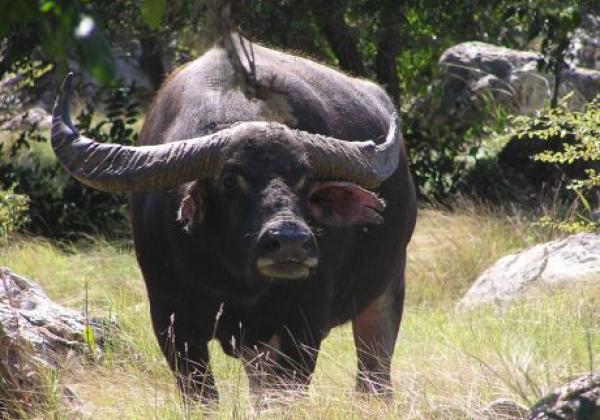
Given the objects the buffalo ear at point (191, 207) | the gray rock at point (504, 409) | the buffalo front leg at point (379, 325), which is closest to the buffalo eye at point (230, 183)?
the buffalo ear at point (191, 207)

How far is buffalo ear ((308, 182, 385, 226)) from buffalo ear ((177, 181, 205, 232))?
1.65 feet

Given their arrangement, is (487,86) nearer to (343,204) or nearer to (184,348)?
(343,204)

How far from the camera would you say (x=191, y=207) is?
6070 mm

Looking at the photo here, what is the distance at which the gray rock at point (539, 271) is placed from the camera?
8977 mm

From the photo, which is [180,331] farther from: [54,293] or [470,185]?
[470,185]

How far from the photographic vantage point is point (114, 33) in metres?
12.9

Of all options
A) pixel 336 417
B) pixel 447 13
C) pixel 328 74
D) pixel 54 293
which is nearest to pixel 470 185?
pixel 447 13

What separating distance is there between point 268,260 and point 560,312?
2.82 metres

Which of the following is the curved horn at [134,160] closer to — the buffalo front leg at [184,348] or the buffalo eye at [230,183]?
the buffalo eye at [230,183]

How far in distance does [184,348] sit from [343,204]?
104cm

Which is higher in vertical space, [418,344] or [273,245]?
[273,245]

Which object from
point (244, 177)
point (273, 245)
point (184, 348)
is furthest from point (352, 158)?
point (184, 348)

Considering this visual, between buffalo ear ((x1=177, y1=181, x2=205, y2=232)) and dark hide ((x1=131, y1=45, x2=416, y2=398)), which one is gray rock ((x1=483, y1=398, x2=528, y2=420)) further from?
buffalo ear ((x1=177, y1=181, x2=205, y2=232))

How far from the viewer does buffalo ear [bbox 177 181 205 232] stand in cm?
604
